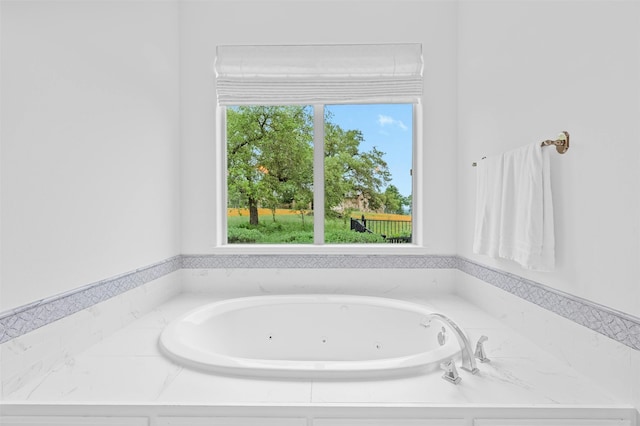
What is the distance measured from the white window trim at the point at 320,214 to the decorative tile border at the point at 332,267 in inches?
1.7

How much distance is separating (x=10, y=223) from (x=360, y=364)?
1.29m

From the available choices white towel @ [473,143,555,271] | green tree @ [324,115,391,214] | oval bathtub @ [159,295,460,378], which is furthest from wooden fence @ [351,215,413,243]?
white towel @ [473,143,555,271]

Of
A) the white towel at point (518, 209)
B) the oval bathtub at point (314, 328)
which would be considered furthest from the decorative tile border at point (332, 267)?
the oval bathtub at point (314, 328)

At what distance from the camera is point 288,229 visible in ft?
8.05

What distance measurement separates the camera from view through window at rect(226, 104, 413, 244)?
241cm

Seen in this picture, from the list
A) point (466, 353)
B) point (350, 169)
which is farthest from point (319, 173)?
point (466, 353)

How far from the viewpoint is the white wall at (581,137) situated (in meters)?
1.04

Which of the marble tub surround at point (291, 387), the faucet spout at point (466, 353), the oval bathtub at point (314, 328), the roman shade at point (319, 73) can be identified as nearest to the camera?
the marble tub surround at point (291, 387)

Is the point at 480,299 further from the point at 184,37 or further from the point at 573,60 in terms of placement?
the point at 184,37

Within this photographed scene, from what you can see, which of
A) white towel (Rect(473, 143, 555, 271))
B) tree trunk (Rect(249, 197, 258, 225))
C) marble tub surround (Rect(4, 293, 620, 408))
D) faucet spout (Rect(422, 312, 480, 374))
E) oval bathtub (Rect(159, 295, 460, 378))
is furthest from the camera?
tree trunk (Rect(249, 197, 258, 225))

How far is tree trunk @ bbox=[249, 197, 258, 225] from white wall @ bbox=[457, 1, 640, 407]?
1.60 meters

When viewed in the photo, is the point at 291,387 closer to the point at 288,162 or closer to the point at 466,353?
the point at 466,353

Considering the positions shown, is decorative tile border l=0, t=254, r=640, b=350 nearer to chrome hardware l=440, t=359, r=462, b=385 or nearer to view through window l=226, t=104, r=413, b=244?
view through window l=226, t=104, r=413, b=244

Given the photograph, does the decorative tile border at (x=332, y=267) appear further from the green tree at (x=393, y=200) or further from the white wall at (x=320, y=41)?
the green tree at (x=393, y=200)
